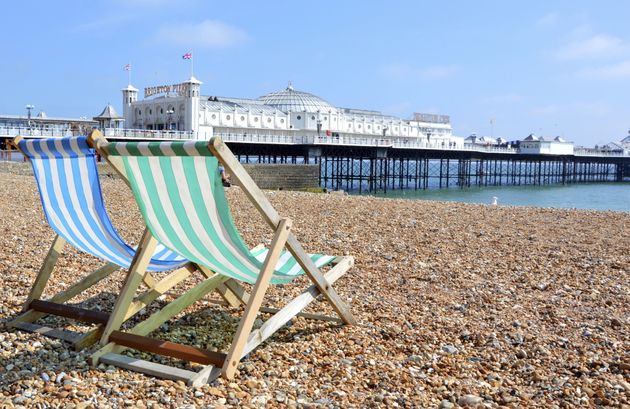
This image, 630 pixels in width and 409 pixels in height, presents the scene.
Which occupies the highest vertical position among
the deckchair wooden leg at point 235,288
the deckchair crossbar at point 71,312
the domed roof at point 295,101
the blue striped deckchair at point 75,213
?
the domed roof at point 295,101

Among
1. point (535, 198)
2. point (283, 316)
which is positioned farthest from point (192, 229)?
point (535, 198)

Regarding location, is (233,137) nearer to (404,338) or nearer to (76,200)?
(76,200)

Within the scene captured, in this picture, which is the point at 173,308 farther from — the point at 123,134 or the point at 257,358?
the point at 123,134

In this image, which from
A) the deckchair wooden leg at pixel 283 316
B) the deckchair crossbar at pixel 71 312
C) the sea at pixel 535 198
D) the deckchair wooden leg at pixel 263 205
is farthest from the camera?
the sea at pixel 535 198

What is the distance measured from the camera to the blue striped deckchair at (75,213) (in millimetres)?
2635

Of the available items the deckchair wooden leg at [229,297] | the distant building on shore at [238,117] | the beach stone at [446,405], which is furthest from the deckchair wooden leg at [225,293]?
the distant building on shore at [238,117]

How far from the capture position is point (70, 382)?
2270mm

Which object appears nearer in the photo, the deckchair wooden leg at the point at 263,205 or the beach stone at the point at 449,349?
the deckchair wooden leg at the point at 263,205

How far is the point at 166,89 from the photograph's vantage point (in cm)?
3941

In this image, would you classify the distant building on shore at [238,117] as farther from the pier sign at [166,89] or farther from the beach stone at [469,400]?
the beach stone at [469,400]

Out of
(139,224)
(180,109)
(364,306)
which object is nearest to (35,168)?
(364,306)

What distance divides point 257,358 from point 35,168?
4.18 ft

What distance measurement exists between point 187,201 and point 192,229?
5.1 inches

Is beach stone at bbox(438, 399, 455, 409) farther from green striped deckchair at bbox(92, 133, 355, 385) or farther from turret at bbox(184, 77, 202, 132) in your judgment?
turret at bbox(184, 77, 202, 132)
